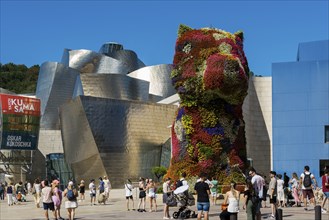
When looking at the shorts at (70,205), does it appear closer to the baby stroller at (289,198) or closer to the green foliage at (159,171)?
the baby stroller at (289,198)

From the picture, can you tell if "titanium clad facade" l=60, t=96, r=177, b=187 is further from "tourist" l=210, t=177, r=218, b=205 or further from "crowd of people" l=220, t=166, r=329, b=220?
"crowd of people" l=220, t=166, r=329, b=220

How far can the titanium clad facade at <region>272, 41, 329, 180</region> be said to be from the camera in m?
37.9

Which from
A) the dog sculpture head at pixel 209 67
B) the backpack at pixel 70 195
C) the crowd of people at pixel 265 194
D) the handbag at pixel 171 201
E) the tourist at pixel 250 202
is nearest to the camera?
the crowd of people at pixel 265 194

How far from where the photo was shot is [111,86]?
5072 centimetres

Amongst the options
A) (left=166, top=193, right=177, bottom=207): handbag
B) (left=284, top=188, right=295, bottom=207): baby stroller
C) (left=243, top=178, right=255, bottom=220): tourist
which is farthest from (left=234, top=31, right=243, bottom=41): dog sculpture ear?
(left=243, top=178, right=255, bottom=220): tourist

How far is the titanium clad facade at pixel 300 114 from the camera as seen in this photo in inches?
1491

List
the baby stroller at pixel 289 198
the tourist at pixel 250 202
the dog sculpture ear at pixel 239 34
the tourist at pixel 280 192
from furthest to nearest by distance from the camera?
the dog sculpture ear at pixel 239 34
the baby stroller at pixel 289 198
the tourist at pixel 280 192
the tourist at pixel 250 202

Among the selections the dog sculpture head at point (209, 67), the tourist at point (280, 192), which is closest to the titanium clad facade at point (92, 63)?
the dog sculpture head at point (209, 67)

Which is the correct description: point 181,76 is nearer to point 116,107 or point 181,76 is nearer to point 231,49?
point 231,49

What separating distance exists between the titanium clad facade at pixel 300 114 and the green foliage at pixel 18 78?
64.3 metres

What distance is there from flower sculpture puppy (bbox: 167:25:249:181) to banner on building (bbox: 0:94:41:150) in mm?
33029

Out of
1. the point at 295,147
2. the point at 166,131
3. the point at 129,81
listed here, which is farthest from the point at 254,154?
the point at 129,81

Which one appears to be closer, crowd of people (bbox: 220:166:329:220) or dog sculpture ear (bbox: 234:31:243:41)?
crowd of people (bbox: 220:166:329:220)

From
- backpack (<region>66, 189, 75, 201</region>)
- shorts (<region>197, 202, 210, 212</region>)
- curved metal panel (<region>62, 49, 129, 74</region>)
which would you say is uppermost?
curved metal panel (<region>62, 49, 129, 74</region>)
